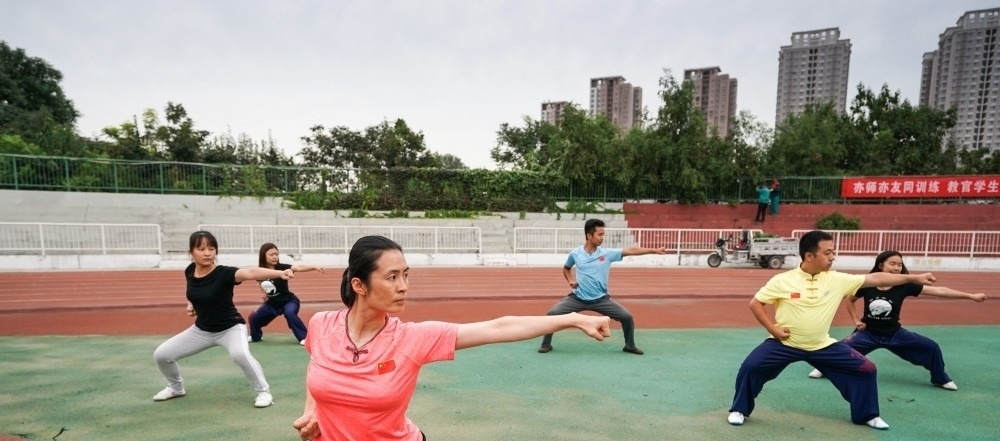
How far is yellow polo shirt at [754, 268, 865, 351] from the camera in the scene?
12.0ft

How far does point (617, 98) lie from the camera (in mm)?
58688

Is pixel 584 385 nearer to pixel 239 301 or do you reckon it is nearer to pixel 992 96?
pixel 239 301

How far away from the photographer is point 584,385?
4742 millimetres

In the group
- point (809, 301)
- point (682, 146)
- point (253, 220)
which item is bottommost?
point (253, 220)

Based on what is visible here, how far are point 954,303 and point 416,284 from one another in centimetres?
1139

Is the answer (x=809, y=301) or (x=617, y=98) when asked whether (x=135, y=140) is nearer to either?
(x=809, y=301)

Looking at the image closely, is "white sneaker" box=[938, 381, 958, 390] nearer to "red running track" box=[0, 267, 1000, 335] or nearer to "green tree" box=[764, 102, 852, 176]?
"red running track" box=[0, 267, 1000, 335]

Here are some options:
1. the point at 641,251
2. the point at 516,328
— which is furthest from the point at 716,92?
the point at 516,328

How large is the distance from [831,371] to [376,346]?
3.86 m

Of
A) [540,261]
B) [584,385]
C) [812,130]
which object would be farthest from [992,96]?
[584,385]

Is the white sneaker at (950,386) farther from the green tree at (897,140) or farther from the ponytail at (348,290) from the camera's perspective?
the green tree at (897,140)

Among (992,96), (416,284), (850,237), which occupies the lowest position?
(416,284)

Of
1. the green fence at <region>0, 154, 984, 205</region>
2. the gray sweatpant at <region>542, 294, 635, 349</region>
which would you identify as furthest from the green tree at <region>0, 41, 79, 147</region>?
the gray sweatpant at <region>542, 294, 635, 349</region>

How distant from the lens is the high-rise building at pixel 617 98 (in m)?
58.2
